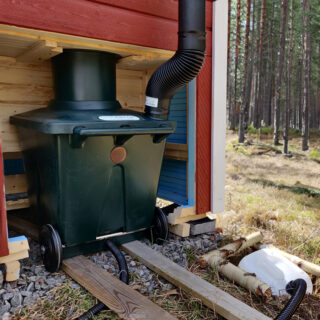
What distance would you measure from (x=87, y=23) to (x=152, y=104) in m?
0.77

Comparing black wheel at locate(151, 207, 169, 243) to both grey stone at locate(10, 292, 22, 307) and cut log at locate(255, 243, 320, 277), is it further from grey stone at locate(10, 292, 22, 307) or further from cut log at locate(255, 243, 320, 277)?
grey stone at locate(10, 292, 22, 307)

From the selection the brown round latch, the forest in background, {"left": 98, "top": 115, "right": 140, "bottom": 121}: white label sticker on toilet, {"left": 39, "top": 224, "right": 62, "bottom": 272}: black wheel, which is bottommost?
{"left": 39, "top": 224, "right": 62, "bottom": 272}: black wheel

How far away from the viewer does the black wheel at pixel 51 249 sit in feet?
7.74

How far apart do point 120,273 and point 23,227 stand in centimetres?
123

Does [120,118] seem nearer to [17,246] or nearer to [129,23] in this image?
[129,23]

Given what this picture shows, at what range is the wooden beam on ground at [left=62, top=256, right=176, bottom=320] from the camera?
6.41 feet

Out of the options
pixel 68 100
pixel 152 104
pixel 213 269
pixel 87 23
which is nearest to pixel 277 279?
pixel 213 269

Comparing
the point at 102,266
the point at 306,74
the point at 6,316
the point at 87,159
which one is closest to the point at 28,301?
the point at 6,316

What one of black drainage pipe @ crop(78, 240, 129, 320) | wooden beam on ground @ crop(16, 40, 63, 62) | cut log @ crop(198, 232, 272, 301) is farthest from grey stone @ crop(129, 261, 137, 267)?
wooden beam on ground @ crop(16, 40, 63, 62)

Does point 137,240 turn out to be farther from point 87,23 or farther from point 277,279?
point 87,23

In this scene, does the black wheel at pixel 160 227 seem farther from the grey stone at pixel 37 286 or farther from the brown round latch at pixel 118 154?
the grey stone at pixel 37 286

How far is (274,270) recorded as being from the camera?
2.48m

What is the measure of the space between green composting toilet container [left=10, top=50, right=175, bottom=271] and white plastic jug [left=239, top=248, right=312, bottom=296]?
0.95 metres

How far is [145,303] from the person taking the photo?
2.05m
